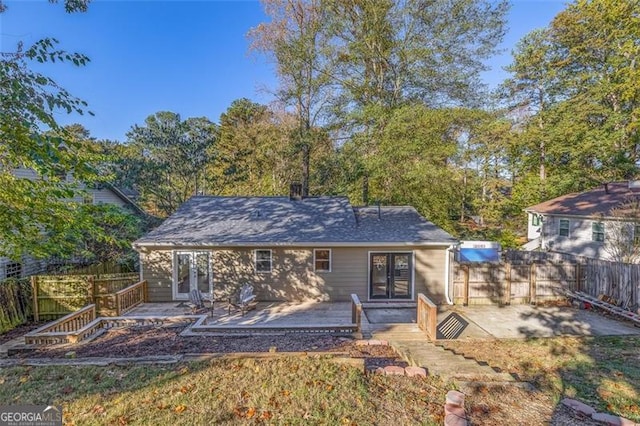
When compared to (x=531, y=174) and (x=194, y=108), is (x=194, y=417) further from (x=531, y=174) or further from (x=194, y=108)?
(x=531, y=174)

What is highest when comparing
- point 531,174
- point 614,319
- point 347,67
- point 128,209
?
point 347,67

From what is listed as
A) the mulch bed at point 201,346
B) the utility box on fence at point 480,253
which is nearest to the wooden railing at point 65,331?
the mulch bed at point 201,346

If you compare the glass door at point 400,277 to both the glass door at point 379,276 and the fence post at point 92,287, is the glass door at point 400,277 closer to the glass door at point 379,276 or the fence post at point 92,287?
the glass door at point 379,276

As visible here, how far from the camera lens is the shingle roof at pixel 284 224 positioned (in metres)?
10.5

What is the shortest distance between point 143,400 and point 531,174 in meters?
24.9

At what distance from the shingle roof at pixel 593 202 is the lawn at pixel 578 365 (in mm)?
10446

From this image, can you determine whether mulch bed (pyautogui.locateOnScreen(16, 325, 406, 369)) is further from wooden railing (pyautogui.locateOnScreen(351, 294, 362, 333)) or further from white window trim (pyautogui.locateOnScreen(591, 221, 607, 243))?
white window trim (pyautogui.locateOnScreen(591, 221, 607, 243))

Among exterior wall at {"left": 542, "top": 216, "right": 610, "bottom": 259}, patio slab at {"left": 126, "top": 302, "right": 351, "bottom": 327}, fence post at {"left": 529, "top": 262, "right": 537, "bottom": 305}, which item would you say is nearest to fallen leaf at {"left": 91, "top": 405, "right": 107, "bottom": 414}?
patio slab at {"left": 126, "top": 302, "right": 351, "bottom": 327}

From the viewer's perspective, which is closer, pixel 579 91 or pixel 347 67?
pixel 347 67

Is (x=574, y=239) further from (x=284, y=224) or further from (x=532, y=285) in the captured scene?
(x=284, y=224)

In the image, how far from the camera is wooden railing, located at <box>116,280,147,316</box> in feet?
30.1

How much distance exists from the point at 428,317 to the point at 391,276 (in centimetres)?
333

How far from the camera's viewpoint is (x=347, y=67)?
1717 centimetres

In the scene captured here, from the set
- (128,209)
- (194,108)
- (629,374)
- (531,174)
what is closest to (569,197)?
(531,174)
